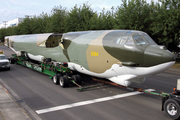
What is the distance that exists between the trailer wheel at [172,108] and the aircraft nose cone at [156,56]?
1.78m

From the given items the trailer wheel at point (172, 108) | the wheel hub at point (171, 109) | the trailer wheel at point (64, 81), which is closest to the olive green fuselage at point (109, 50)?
the trailer wheel at point (64, 81)

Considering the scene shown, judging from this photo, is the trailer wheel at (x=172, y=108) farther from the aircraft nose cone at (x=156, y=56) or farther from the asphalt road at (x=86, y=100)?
the aircraft nose cone at (x=156, y=56)

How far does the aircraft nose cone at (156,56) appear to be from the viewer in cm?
739

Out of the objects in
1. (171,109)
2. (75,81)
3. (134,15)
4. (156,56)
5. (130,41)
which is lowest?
(171,109)

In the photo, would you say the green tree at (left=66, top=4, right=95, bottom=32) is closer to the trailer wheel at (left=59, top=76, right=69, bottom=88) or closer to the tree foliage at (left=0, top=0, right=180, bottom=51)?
the tree foliage at (left=0, top=0, right=180, bottom=51)

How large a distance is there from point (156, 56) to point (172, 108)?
2308 mm

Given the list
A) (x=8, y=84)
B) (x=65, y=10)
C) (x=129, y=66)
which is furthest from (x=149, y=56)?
(x=65, y=10)

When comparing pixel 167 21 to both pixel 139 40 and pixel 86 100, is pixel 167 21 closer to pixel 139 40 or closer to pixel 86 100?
pixel 139 40

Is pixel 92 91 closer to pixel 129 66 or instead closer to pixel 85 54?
pixel 85 54

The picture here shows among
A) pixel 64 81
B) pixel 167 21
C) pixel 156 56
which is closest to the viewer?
pixel 156 56

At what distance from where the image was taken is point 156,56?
756 cm

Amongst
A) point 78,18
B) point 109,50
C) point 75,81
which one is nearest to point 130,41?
point 109,50

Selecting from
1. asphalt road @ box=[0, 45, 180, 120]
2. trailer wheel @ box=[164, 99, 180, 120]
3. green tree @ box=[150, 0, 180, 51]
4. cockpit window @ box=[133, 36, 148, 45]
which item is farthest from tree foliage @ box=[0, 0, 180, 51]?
trailer wheel @ box=[164, 99, 180, 120]

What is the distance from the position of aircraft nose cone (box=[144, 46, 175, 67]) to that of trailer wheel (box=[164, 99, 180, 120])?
1777mm
